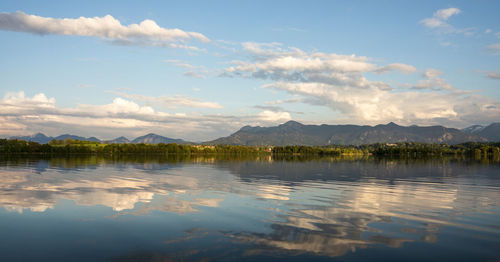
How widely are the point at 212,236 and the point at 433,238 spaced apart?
34.2 ft

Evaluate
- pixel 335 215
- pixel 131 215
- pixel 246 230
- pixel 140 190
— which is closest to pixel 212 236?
pixel 246 230

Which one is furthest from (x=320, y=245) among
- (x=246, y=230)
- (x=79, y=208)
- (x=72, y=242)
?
(x=79, y=208)

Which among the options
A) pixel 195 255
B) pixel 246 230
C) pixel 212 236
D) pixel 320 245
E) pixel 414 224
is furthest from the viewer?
pixel 414 224

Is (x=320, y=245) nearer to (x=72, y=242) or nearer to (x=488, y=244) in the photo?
(x=488, y=244)

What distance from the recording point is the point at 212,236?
1566 centimetres

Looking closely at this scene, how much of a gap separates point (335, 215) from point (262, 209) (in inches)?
194

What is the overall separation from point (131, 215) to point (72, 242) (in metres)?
5.77

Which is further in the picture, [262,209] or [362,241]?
[262,209]

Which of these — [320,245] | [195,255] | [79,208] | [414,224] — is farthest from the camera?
[79,208]

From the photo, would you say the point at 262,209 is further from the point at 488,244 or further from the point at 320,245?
the point at 488,244

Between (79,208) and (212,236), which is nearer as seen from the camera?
(212,236)

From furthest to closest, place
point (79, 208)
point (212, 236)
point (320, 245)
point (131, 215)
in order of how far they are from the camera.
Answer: point (79, 208), point (131, 215), point (212, 236), point (320, 245)

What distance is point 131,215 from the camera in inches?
812

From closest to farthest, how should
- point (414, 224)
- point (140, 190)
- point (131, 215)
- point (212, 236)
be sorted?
point (212, 236)
point (414, 224)
point (131, 215)
point (140, 190)
